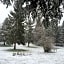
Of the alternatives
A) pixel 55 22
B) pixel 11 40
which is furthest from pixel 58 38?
pixel 55 22

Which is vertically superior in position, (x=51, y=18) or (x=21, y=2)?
(x=21, y=2)

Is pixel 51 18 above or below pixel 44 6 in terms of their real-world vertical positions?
below

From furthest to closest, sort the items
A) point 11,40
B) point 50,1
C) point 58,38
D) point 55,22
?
point 58,38 → point 11,40 → point 55,22 → point 50,1

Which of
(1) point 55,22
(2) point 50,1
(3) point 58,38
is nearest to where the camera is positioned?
(2) point 50,1

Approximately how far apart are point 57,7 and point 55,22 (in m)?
0.35

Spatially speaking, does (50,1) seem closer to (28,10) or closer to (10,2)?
(28,10)

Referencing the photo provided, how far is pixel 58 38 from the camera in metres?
51.1

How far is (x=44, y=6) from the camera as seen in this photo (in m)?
3.65

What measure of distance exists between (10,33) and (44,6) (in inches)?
1132

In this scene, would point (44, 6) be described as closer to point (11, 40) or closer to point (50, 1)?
point (50, 1)

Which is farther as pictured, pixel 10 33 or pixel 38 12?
pixel 10 33

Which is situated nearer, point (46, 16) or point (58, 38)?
point (46, 16)

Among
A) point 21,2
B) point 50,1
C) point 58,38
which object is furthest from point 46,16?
point 58,38

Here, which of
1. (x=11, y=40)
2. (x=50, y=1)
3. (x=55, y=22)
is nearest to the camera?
(x=50, y=1)
